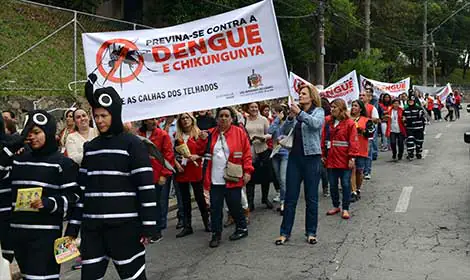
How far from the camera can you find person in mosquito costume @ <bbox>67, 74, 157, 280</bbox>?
4297mm

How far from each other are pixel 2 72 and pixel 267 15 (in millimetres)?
7606

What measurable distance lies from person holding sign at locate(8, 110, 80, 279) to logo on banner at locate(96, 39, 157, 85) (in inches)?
79.5

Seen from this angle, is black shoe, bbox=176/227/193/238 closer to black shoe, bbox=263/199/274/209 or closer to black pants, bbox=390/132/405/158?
black shoe, bbox=263/199/274/209

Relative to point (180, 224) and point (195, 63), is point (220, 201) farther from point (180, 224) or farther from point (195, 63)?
point (195, 63)

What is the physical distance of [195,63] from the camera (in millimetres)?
6680

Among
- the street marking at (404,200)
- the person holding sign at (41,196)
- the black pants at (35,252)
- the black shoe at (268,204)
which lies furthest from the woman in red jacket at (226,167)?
the street marking at (404,200)

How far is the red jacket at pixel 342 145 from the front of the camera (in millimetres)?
8219

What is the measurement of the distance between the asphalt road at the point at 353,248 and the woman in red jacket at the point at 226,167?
0.45 meters

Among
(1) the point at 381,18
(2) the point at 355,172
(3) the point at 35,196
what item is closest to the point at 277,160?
(2) the point at 355,172

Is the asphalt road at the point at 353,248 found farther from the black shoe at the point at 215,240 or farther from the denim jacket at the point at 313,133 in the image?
the denim jacket at the point at 313,133

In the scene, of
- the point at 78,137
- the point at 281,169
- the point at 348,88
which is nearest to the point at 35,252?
the point at 78,137

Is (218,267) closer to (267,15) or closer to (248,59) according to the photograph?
(248,59)

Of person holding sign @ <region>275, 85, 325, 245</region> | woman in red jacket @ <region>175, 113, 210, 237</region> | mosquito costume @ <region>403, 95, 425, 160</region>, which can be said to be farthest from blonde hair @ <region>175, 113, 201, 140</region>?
mosquito costume @ <region>403, 95, 425, 160</region>

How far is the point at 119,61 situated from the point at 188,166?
191 cm
